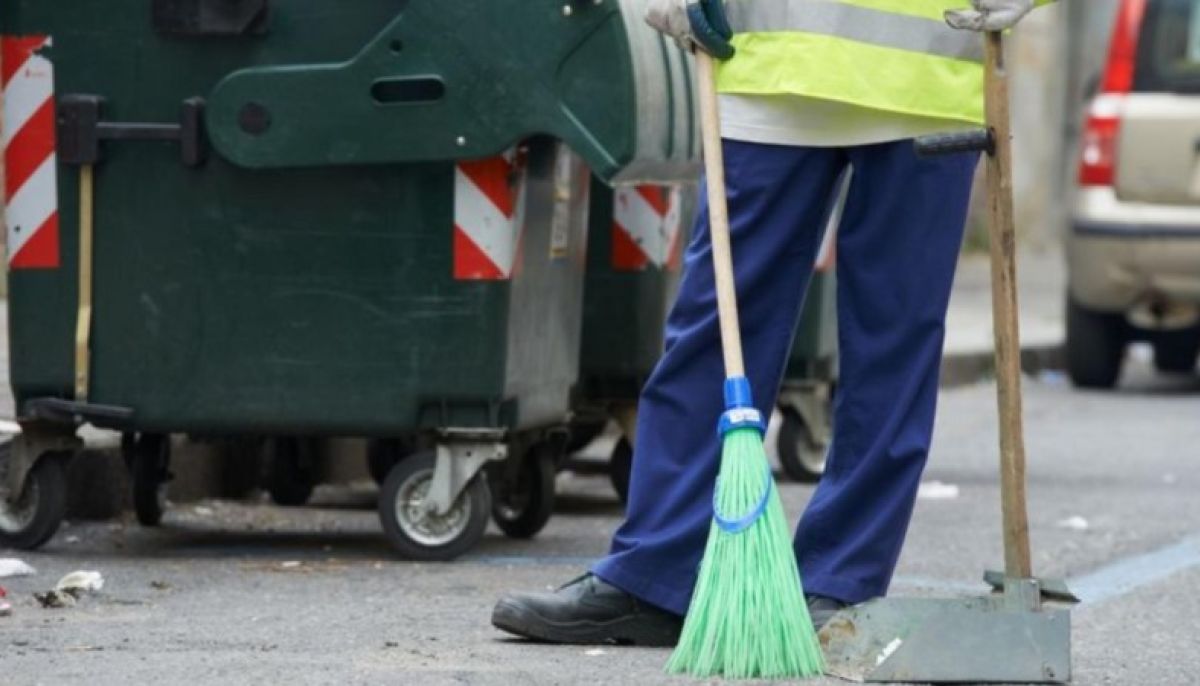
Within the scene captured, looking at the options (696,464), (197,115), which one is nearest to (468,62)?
(197,115)

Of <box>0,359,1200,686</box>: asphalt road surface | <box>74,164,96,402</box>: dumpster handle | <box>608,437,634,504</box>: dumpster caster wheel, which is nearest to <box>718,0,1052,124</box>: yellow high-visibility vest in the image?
<box>0,359,1200,686</box>: asphalt road surface

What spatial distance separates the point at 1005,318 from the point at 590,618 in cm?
81

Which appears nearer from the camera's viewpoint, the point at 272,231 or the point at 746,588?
the point at 746,588

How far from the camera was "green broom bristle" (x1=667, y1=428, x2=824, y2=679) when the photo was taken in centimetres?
404

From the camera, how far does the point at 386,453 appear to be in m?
6.85

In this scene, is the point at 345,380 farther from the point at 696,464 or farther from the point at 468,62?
the point at 696,464

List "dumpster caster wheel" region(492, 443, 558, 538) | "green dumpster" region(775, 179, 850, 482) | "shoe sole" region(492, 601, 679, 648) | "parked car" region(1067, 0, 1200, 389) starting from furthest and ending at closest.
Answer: "parked car" region(1067, 0, 1200, 389)
"green dumpster" region(775, 179, 850, 482)
"dumpster caster wheel" region(492, 443, 558, 538)
"shoe sole" region(492, 601, 679, 648)

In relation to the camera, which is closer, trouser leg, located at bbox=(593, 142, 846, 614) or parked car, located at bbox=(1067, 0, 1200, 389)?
trouser leg, located at bbox=(593, 142, 846, 614)

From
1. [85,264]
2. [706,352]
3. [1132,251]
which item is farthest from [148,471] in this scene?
[1132,251]

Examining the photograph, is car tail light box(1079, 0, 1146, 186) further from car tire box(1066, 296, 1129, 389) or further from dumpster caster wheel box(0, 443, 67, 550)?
dumpster caster wheel box(0, 443, 67, 550)

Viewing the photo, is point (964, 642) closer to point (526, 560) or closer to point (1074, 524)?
point (526, 560)

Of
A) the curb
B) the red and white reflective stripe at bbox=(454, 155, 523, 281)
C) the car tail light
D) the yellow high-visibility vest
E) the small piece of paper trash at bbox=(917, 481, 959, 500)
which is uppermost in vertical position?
the car tail light

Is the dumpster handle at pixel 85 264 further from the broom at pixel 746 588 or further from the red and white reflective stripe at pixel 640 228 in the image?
the broom at pixel 746 588

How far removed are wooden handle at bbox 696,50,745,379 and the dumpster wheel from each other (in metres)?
2.28
